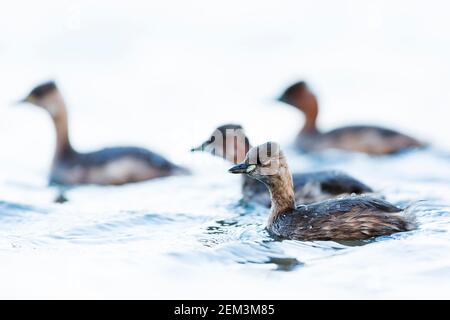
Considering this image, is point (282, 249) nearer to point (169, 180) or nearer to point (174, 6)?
point (169, 180)

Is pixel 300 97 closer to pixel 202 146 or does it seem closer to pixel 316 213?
pixel 202 146

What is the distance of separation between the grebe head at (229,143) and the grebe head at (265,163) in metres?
1.97

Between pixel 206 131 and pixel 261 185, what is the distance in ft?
11.8

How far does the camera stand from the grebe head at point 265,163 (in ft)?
25.6

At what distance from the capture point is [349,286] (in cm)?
616

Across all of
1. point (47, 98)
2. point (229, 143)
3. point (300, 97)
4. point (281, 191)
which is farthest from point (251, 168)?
point (300, 97)

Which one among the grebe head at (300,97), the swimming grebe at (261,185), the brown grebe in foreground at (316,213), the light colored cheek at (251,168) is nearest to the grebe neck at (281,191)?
the brown grebe in foreground at (316,213)

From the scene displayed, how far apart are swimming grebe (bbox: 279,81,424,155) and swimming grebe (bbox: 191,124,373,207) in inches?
139

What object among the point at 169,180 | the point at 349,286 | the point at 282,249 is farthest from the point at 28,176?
the point at 349,286

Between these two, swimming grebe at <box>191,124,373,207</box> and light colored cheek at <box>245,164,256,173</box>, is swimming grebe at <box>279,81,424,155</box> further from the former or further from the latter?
light colored cheek at <box>245,164,256,173</box>

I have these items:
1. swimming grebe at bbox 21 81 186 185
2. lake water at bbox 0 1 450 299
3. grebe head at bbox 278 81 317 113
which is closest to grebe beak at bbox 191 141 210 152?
lake water at bbox 0 1 450 299

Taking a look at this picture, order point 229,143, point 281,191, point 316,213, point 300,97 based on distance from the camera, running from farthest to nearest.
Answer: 1. point 300,97
2. point 229,143
3. point 281,191
4. point 316,213

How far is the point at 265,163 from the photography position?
25.8 ft

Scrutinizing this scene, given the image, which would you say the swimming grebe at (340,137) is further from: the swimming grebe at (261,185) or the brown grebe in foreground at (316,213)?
the brown grebe in foreground at (316,213)
